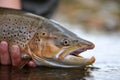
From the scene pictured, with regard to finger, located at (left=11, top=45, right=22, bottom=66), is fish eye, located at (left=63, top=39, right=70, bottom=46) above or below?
above

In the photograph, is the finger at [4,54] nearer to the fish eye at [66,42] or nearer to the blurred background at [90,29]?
the blurred background at [90,29]

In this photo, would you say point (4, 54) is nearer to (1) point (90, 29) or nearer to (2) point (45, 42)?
(2) point (45, 42)

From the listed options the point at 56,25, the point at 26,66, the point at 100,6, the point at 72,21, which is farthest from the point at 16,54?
the point at 100,6

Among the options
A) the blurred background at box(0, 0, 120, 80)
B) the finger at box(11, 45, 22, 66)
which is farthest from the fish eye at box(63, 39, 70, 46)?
the finger at box(11, 45, 22, 66)

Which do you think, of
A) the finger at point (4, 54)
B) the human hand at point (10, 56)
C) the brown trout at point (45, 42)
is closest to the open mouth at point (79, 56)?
the brown trout at point (45, 42)

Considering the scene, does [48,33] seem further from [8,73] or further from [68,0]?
[68,0]

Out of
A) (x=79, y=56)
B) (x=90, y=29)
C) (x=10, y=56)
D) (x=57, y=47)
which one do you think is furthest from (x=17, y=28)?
(x=90, y=29)

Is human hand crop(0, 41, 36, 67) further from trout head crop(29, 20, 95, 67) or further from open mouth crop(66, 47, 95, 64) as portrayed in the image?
open mouth crop(66, 47, 95, 64)
